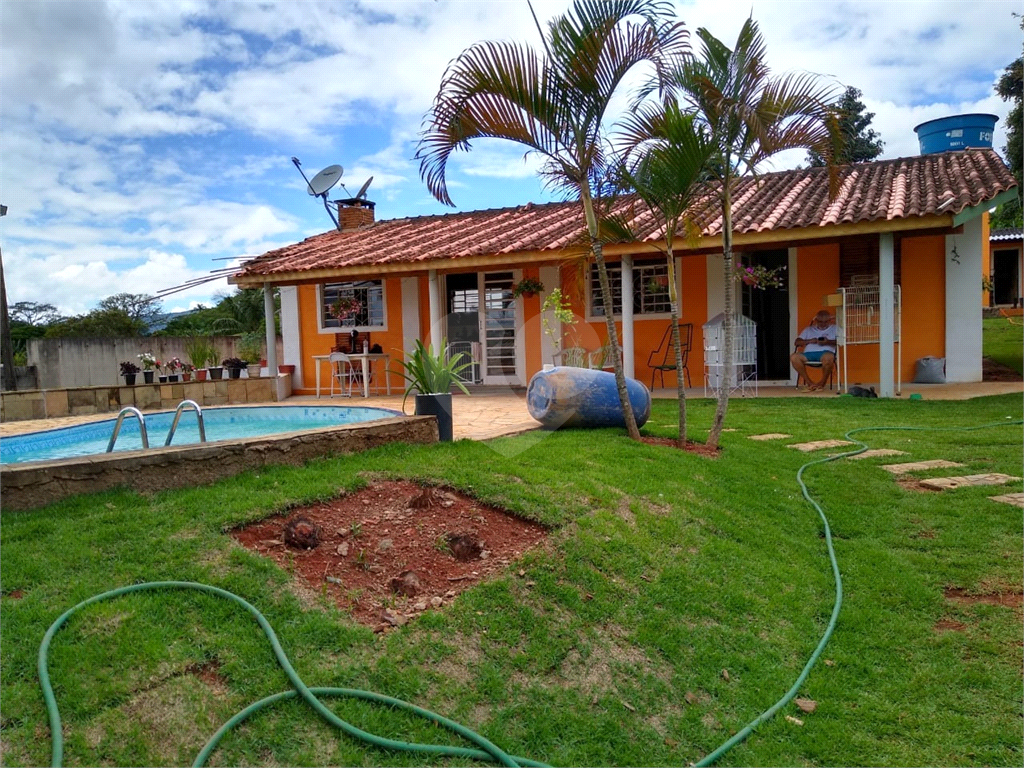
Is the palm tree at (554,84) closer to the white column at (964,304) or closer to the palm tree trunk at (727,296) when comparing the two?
the palm tree trunk at (727,296)

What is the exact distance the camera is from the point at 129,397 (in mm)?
10898

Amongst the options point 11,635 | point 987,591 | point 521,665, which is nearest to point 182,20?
point 11,635

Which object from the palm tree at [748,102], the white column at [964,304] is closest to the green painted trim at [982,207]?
the white column at [964,304]

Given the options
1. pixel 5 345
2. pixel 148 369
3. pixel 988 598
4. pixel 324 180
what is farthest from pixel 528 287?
pixel 5 345

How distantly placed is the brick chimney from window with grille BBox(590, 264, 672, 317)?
22.9 ft

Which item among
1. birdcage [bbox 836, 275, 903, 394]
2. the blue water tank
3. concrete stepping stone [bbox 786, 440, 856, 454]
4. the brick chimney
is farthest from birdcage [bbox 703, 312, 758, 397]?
the brick chimney

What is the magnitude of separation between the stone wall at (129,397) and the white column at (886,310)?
31.7ft

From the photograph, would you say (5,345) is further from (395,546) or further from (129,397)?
(395,546)

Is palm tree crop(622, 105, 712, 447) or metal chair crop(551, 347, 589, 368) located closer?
palm tree crop(622, 105, 712, 447)

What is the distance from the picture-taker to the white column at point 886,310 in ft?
31.4

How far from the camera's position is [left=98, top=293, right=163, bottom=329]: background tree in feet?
93.0

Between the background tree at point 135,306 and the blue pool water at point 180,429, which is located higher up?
the background tree at point 135,306

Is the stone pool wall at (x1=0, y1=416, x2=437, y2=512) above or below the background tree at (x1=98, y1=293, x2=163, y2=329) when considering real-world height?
below

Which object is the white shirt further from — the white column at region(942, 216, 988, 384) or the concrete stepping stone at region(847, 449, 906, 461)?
the concrete stepping stone at region(847, 449, 906, 461)
